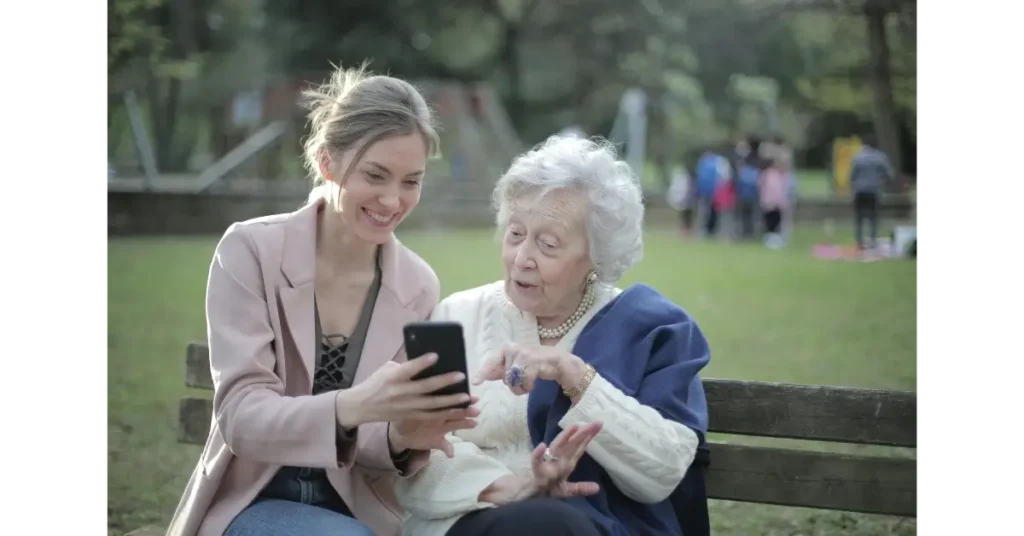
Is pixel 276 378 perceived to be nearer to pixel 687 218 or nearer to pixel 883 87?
pixel 687 218

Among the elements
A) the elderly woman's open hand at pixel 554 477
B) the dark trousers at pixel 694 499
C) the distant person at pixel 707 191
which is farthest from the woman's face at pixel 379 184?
the distant person at pixel 707 191

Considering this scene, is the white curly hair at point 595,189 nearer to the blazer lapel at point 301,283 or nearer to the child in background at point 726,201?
the blazer lapel at point 301,283

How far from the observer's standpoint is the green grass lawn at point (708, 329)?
5.84 metres

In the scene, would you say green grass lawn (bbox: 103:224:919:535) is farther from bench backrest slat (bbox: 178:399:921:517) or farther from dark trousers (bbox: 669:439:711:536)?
dark trousers (bbox: 669:439:711:536)

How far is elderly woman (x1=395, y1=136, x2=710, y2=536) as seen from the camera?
10.5 ft

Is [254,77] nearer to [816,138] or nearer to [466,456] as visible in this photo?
[816,138]

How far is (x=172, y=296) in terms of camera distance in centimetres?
1402

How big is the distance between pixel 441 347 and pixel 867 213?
18680mm

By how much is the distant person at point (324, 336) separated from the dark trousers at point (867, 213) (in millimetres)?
17902

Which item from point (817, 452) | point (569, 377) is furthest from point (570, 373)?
point (817, 452)

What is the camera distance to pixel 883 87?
27.4 meters
